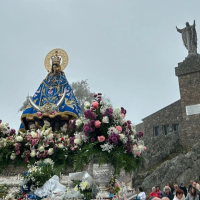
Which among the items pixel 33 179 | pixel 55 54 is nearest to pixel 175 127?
pixel 55 54

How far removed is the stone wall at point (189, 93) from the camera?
907 inches

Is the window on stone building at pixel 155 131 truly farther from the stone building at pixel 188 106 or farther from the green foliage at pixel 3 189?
the green foliage at pixel 3 189

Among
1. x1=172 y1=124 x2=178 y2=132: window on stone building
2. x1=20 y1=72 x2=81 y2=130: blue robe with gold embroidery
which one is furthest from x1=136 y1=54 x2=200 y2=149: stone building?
x1=20 y1=72 x2=81 y2=130: blue robe with gold embroidery

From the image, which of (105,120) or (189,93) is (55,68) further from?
(189,93)

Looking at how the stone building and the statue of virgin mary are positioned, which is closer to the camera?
the statue of virgin mary

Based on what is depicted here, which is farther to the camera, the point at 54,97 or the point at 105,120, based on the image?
the point at 54,97

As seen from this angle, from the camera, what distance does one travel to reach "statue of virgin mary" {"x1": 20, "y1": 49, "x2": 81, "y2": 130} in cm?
1061

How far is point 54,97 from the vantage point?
39.7ft

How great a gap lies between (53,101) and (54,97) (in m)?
0.24

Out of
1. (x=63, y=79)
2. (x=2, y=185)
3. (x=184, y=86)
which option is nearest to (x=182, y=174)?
(x=184, y=86)

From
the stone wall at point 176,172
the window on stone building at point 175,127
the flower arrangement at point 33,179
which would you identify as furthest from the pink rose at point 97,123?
the window on stone building at point 175,127

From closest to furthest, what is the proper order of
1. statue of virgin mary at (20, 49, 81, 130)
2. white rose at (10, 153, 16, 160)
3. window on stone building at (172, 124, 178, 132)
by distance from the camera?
white rose at (10, 153, 16, 160)
statue of virgin mary at (20, 49, 81, 130)
window on stone building at (172, 124, 178, 132)

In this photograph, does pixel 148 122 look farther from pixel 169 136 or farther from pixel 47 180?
pixel 47 180

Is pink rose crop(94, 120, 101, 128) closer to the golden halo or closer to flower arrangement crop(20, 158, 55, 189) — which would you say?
flower arrangement crop(20, 158, 55, 189)
